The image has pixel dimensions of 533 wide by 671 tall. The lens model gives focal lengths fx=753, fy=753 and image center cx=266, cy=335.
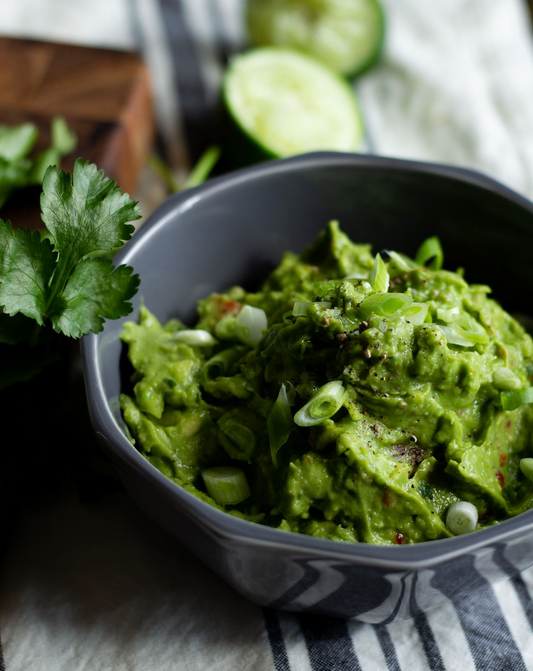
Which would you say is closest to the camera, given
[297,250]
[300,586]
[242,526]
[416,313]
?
[242,526]

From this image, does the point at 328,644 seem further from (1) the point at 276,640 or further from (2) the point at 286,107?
(2) the point at 286,107

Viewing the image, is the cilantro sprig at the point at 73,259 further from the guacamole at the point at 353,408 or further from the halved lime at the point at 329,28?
the halved lime at the point at 329,28

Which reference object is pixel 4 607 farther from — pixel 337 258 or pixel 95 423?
pixel 337 258

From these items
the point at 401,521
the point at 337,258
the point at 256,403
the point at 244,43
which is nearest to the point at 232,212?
the point at 337,258

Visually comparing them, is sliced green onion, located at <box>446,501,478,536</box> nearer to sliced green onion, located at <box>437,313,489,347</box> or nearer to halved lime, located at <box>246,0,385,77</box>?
sliced green onion, located at <box>437,313,489,347</box>

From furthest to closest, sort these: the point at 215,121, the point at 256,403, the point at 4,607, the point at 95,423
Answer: the point at 215,121 < the point at 4,607 < the point at 256,403 < the point at 95,423

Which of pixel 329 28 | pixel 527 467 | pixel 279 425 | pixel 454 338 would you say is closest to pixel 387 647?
pixel 527 467

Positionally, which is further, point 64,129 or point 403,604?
point 64,129
